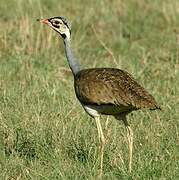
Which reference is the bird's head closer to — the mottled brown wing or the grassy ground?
the mottled brown wing

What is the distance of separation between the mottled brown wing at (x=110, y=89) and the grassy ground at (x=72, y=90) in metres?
0.48

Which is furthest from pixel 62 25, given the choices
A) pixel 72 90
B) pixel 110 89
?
pixel 72 90

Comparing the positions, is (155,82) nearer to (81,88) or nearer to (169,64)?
(169,64)

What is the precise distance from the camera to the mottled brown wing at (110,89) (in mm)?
5590

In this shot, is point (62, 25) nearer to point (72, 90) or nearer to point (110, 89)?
point (110, 89)

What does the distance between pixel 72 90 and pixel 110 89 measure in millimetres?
2301

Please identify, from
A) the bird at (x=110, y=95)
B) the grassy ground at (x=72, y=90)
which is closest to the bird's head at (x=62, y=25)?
the bird at (x=110, y=95)

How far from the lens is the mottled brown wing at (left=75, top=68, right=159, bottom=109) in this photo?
5590 mm

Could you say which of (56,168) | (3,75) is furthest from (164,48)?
(56,168)

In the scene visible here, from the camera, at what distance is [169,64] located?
895cm

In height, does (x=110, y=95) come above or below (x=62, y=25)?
below

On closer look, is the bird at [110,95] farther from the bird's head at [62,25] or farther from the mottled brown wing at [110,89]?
the bird's head at [62,25]

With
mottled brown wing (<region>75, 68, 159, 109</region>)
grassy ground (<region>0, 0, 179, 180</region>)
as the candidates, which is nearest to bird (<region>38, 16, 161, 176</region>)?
mottled brown wing (<region>75, 68, 159, 109</region>)

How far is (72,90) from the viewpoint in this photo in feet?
26.2
